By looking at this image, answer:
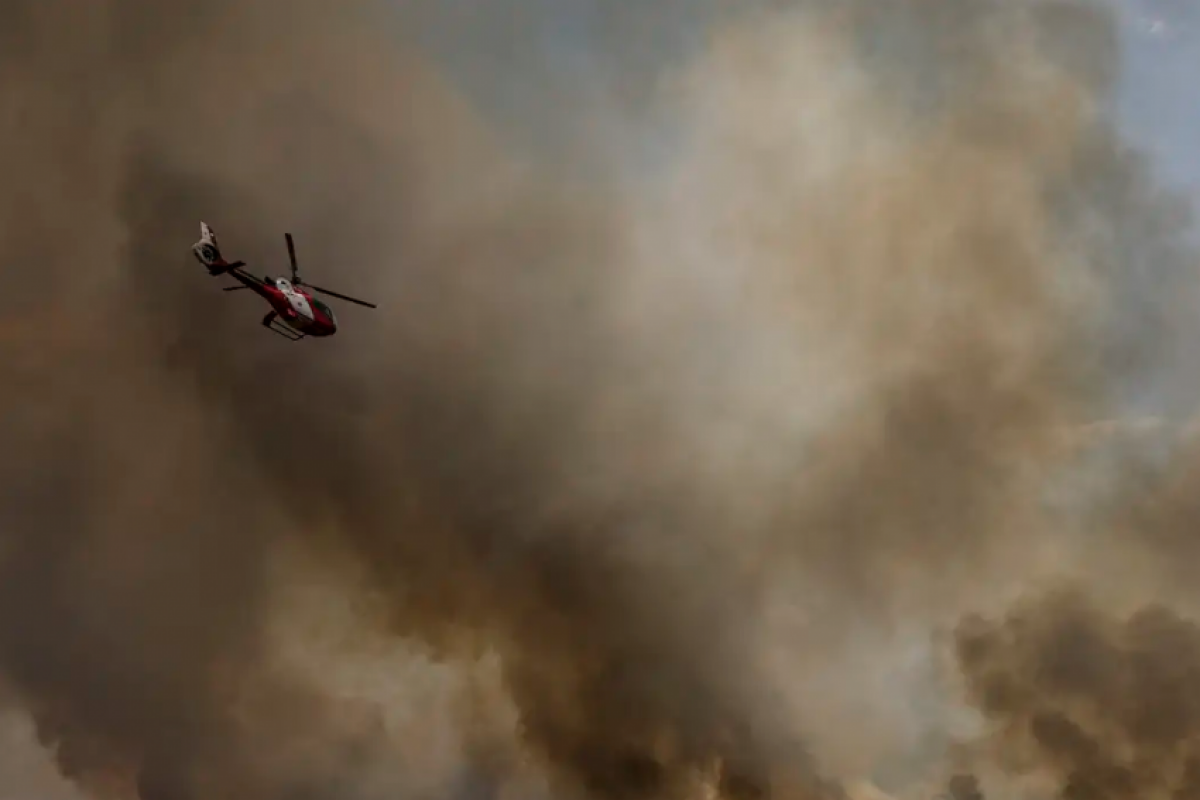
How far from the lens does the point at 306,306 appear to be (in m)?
43.1

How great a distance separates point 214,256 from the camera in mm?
41469

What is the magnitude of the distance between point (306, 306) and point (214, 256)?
15.0ft
